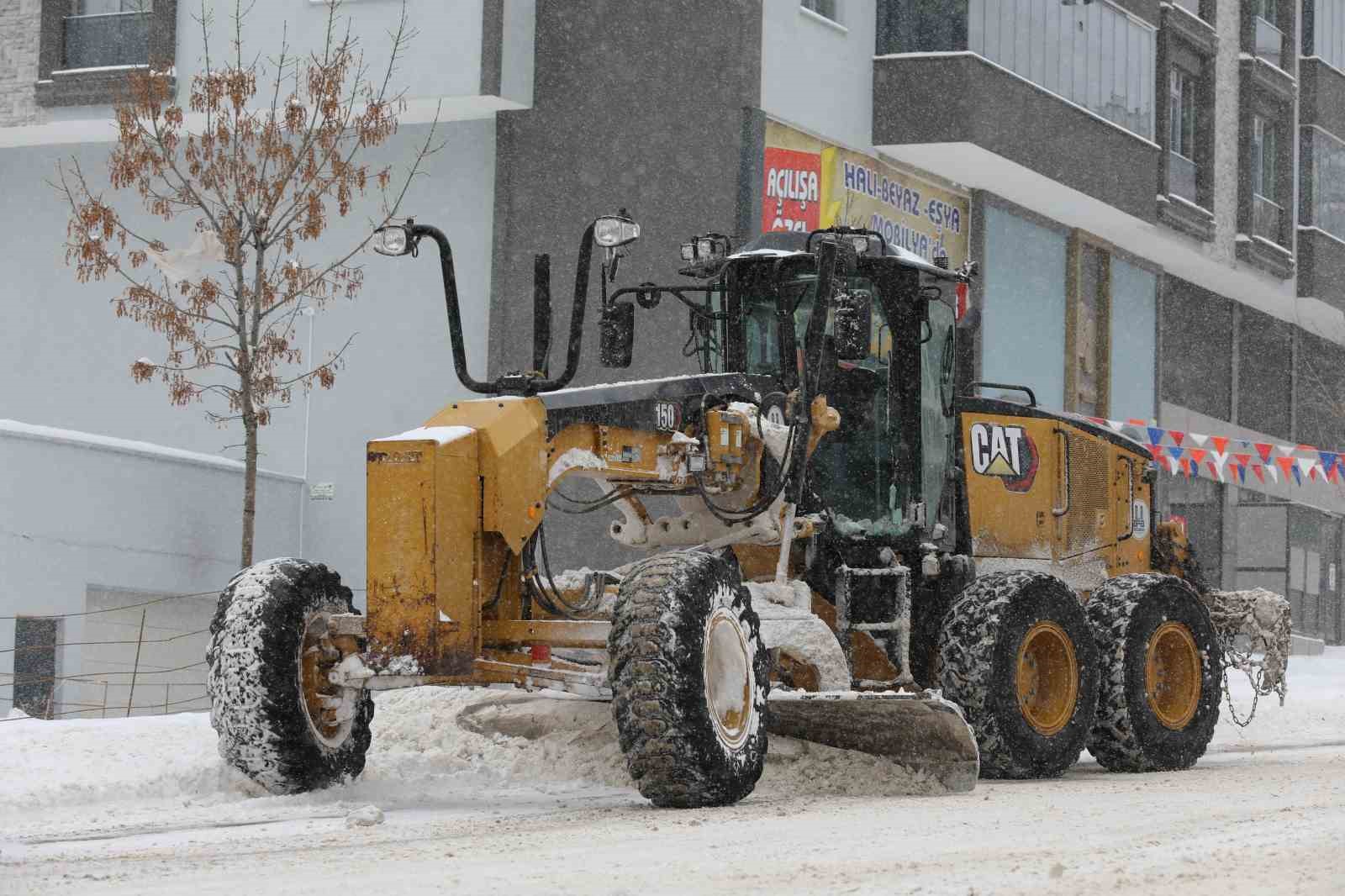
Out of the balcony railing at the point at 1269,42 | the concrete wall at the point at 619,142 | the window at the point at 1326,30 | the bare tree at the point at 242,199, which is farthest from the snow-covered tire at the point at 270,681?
the window at the point at 1326,30

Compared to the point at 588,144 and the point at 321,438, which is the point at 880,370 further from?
the point at 321,438

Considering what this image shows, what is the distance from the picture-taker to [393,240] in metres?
9.91

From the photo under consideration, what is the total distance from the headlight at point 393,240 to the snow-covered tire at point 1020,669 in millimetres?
3745

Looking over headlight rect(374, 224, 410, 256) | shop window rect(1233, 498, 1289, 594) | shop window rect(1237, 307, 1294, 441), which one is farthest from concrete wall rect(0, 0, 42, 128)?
shop window rect(1233, 498, 1289, 594)

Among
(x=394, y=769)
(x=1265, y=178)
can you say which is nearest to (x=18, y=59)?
(x=394, y=769)

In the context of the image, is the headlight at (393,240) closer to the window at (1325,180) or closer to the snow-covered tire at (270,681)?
the snow-covered tire at (270,681)

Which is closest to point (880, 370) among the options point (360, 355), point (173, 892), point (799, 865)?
point (799, 865)

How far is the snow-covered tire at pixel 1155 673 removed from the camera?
40.9 feet

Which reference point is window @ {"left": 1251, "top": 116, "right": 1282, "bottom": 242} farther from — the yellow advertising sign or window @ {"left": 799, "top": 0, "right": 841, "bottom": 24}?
window @ {"left": 799, "top": 0, "right": 841, "bottom": 24}

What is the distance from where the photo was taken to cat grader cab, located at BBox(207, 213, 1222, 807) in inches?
356

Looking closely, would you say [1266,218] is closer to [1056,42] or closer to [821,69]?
[1056,42]

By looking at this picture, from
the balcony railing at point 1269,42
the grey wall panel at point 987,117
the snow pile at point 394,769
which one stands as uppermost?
the balcony railing at point 1269,42

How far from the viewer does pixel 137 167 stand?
19484 mm

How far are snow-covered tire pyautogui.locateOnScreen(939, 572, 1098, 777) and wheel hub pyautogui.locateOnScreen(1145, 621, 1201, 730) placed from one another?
1.19m
